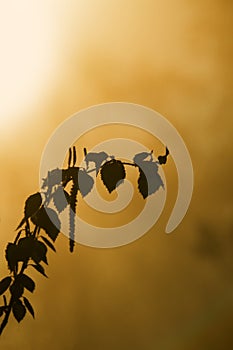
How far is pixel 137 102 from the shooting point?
1271mm

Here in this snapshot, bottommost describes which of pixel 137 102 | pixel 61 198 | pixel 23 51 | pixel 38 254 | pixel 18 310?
pixel 18 310

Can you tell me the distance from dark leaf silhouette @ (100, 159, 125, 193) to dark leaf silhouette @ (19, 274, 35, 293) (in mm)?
326

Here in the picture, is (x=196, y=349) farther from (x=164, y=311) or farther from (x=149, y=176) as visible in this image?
(x=149, y=176)

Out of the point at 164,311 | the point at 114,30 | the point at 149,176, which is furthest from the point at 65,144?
the point at 164,311

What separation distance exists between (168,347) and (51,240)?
428 mm


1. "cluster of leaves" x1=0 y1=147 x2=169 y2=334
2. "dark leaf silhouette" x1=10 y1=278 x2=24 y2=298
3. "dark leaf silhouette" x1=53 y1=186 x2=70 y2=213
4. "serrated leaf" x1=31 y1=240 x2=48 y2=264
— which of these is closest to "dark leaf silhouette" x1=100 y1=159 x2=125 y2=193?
"cluster of leaves" x1=0 y1=147 x2=169 y2=334

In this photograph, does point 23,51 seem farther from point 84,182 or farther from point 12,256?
point 12,256

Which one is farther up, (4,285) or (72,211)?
(72,211)

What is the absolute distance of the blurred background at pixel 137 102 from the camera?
1210mm

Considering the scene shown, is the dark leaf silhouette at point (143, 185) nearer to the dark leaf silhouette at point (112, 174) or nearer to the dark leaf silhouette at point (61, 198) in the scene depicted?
the dark leaf silhouette at point (112, 174)

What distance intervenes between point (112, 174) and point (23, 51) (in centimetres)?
43

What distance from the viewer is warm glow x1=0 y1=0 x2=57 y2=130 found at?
4.15 ft

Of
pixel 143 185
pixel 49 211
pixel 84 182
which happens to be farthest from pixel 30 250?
pixel 143 185

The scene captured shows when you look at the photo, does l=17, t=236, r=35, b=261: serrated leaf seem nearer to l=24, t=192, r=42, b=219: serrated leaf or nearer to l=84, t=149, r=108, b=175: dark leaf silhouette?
l=24, t=192, r=42, b=219: serrated leaf
